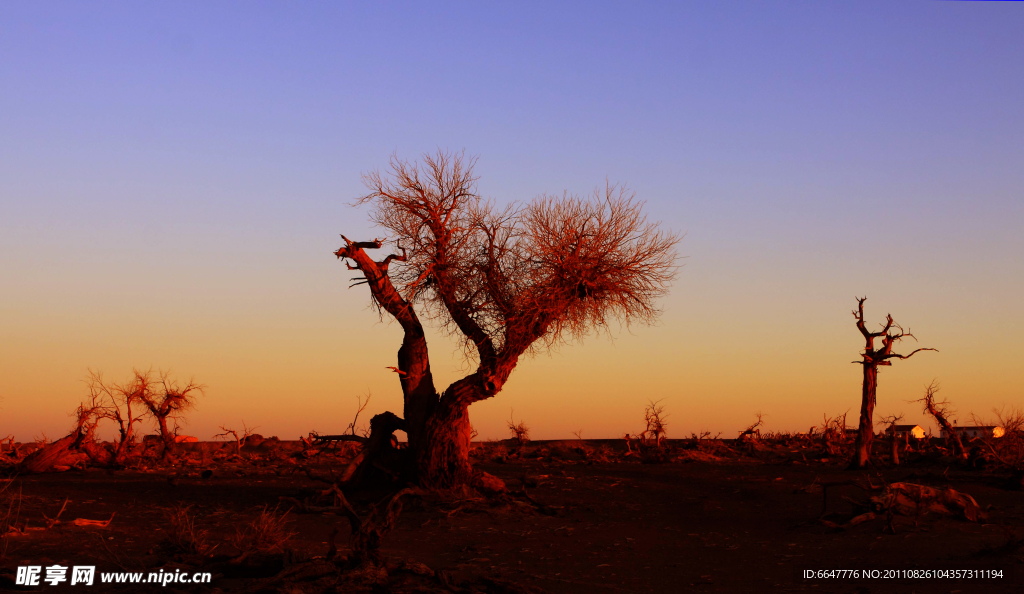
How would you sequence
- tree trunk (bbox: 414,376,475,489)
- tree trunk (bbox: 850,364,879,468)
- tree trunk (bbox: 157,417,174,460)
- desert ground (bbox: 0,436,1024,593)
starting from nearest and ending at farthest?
desert ground (bbox: 0,436,1024,593)
tree trunk (bbox: 414,376,475,489)
tree trunk (bbox: 850,364,879,468)
tree trunk (bbox: 157,417,174,460)

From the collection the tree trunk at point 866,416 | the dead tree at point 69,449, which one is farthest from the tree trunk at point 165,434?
the tree trunk at point 866,416

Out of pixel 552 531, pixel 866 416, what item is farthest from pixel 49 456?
pixel 866 416

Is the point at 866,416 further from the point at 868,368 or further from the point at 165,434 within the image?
the point at 165,434

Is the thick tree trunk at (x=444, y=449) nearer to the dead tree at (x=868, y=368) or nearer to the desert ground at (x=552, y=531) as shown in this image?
the desert ground at (x=552, y=531)

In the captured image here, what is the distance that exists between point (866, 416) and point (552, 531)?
10028mm

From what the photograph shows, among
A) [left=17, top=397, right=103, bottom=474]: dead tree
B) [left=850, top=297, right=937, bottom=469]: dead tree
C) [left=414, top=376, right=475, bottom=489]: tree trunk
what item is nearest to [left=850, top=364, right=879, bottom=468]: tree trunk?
[left=850, top=297, right=937, bottom=469]: dead tree

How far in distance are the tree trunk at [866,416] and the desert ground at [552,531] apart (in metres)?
0.80

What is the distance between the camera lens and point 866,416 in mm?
19391

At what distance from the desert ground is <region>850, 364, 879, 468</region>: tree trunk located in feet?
2.63

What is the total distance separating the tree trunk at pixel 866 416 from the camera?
63.3ft

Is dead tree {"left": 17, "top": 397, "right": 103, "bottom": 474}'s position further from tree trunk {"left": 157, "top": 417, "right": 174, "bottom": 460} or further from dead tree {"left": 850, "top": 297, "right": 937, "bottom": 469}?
dead tree {"left": 850, "top": 297, "right": 937, "bottom": 469}

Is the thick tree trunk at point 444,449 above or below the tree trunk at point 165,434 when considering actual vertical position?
above

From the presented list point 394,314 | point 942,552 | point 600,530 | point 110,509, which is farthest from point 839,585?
point 110,509

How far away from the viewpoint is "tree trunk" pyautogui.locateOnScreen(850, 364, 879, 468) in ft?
63.3
